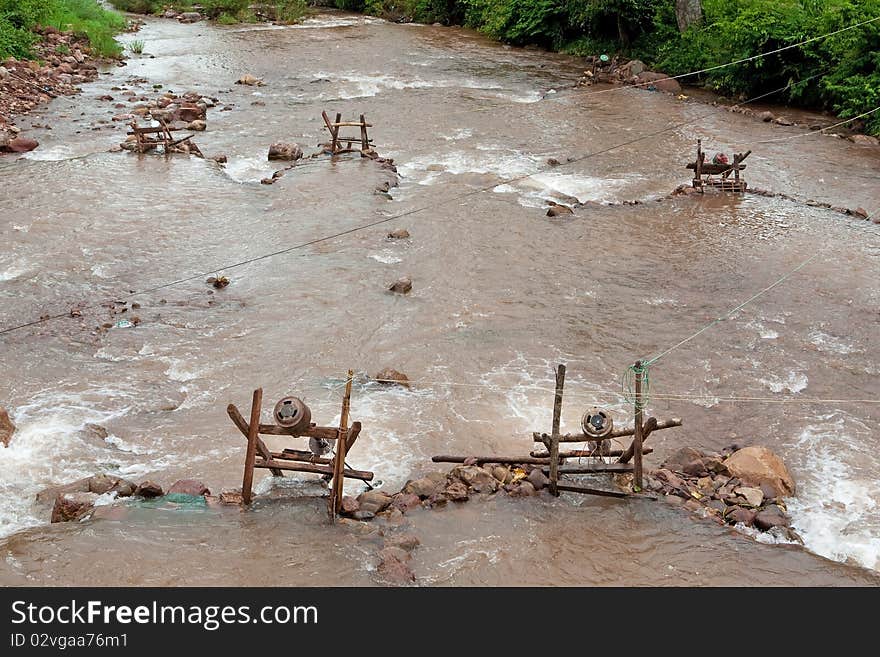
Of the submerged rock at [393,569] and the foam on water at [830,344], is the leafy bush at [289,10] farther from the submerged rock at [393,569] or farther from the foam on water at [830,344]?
the submerged rock at [393,569]

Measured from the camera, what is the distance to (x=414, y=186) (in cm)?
1869

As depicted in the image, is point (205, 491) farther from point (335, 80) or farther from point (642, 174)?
point (335, 80)

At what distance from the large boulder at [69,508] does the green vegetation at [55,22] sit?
22349 mm

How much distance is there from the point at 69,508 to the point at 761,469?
294 inches

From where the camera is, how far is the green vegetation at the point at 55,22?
26786mm

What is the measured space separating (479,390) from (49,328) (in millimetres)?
6634

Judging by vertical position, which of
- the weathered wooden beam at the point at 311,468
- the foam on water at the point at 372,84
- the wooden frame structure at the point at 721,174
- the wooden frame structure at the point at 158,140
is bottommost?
the weathered wooden beam at the point at 311,468

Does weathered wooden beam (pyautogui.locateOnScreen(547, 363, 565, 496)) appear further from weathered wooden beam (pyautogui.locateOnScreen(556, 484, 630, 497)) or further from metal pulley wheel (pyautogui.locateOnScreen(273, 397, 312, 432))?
metal pulley wheel (pyautogui.locateOnScreen(273, 397, 312, 432))

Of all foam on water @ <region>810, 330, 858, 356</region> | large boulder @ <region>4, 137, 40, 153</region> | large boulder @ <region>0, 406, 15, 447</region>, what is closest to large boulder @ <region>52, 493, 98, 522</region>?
large boulder @ <region>0, 406, 15, 447</region>

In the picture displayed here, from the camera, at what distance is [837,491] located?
9227mm

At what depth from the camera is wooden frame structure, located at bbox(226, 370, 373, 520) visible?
8.28 m

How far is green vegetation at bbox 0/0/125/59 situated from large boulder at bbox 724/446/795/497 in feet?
84.5

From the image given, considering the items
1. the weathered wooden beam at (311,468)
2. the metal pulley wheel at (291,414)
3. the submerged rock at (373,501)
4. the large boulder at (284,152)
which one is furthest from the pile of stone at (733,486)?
the large boulder at (284,152)
